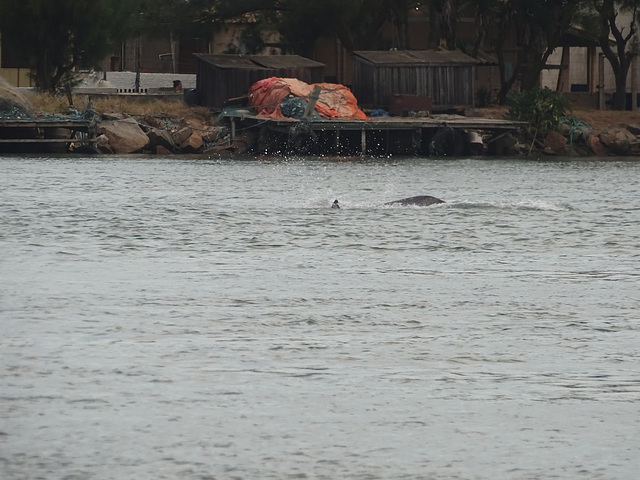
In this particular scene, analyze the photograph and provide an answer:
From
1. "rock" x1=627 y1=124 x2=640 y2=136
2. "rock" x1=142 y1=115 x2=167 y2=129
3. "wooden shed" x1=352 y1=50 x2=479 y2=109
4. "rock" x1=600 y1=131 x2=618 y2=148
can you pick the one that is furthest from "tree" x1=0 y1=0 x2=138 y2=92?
"rock" x1=627 y1=124 x2=640 y2=136

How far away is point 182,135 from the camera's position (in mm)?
57250

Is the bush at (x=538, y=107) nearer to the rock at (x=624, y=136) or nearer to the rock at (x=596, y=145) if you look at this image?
the rock at (x=596, y=145)

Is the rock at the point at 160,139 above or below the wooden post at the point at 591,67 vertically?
below

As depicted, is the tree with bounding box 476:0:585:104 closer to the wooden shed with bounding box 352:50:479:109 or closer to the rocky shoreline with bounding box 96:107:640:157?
the wooden shed with bounding box 352:50:479:109

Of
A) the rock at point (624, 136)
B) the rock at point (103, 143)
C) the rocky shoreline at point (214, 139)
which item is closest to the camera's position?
the rock at point (103, 143)

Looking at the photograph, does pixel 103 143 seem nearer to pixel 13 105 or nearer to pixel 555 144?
pixel 13 105

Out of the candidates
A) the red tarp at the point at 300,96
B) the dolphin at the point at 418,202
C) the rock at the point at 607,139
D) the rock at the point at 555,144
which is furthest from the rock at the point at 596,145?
the dolphin at the point at 418,202

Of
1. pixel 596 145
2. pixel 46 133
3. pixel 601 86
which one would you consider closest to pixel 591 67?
pixel 601 86

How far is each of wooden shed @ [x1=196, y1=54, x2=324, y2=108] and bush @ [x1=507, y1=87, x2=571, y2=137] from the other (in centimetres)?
782

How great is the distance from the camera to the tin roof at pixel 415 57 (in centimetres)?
5928

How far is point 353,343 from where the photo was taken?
1256cm

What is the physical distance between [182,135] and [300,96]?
4.64 meters

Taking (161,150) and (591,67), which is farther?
(591,67)

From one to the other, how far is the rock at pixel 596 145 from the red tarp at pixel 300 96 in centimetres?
891
